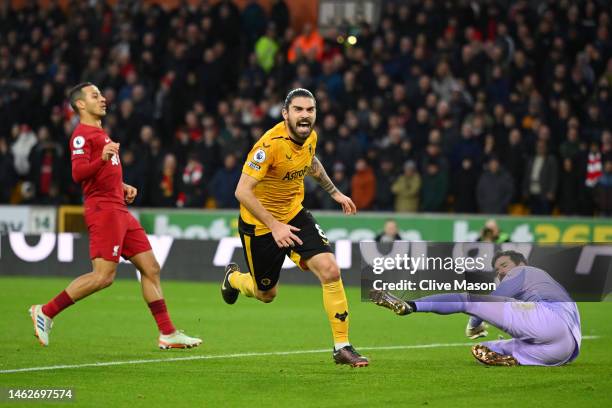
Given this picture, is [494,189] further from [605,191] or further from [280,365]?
[280,365]

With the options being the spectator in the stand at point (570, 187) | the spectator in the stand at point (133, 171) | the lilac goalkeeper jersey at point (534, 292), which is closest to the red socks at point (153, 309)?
the lilac goalkeeper jersey at point (534, 292)

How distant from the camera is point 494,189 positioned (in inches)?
837

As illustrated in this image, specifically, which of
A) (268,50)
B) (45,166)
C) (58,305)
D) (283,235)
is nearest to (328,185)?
(283,235)

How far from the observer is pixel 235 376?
9.48 m

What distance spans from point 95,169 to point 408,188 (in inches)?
466

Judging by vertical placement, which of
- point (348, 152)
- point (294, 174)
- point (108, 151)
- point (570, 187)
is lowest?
point (570, 187)

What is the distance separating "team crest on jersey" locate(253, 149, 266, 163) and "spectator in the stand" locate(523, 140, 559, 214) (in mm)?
11840

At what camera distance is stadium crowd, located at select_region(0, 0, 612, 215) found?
21562 mm

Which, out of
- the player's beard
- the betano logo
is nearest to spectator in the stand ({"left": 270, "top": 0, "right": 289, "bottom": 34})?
the betano logo

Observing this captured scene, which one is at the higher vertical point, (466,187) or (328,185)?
(328,185)

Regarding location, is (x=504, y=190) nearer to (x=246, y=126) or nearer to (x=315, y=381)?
(x=246, y=126)

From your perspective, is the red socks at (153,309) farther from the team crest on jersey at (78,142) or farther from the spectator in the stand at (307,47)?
the spectator in the stand at (307,47)

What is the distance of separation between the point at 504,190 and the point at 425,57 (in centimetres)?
368

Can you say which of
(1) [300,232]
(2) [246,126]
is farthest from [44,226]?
(1) [300,232]
